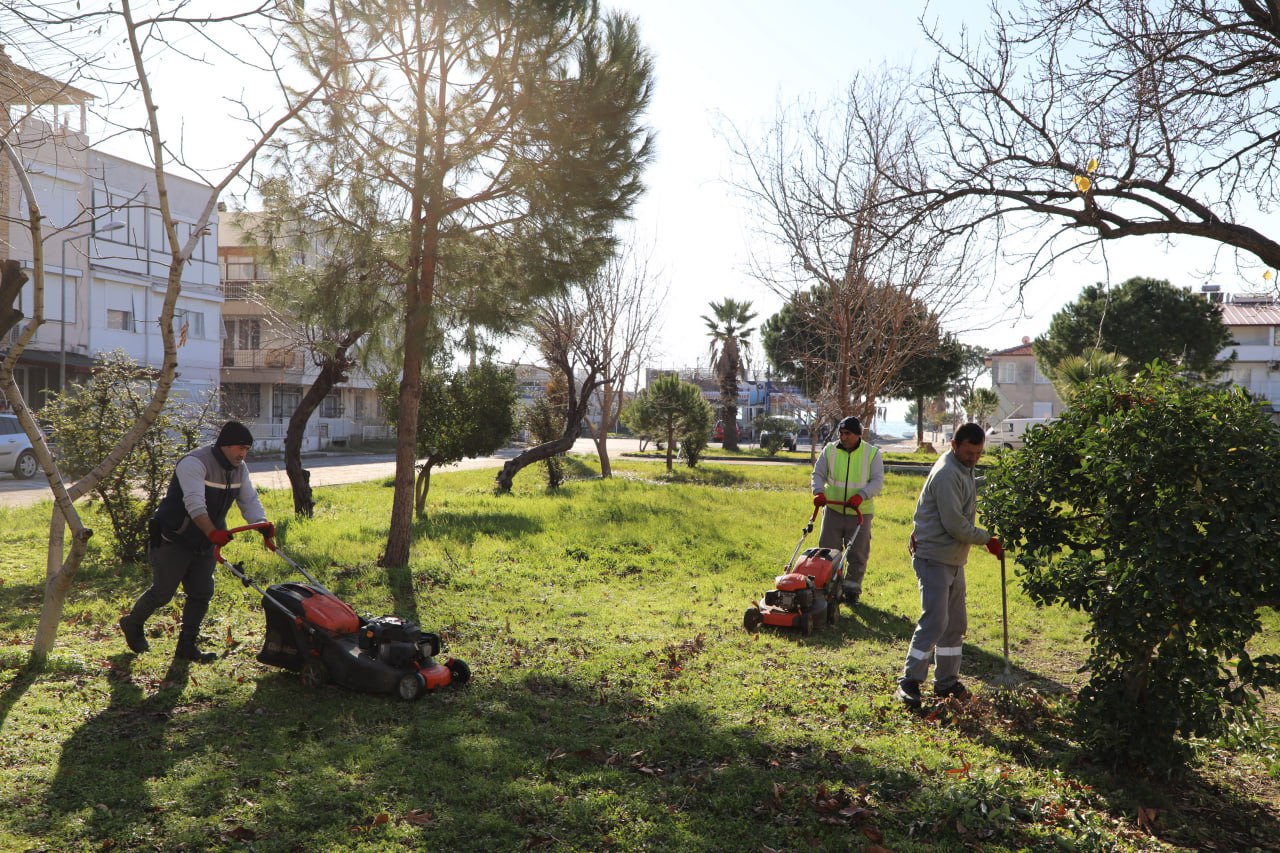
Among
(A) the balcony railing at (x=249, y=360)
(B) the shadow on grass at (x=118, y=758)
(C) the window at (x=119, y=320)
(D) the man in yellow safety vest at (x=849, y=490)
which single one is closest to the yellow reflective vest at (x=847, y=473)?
(D) the man in yellow safety vest at (x=849, y=490)

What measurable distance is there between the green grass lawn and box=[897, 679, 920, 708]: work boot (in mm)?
139

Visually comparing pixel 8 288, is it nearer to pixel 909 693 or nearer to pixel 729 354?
pixel 909 693

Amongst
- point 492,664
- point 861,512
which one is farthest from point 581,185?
point 492,664

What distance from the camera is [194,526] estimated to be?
5.64m

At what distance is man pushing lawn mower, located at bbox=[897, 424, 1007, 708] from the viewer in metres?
5.41

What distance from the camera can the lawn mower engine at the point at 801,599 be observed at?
7184 mm

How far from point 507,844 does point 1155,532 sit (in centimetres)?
313

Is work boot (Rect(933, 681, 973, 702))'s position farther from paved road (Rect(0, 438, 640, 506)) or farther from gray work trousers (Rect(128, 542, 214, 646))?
paved road (Rect(0, 438, 640, 506))

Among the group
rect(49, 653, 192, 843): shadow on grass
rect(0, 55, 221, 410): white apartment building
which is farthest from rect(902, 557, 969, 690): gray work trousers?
rect(0, 55, 221, 410): white apartment building

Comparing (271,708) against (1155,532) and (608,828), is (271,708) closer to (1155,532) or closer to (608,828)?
(608,828)

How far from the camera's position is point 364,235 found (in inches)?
346

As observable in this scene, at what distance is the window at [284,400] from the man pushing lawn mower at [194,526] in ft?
125

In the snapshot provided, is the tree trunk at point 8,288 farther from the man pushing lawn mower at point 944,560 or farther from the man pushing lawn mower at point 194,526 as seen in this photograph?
the man pushing lawn mower at point 944,560

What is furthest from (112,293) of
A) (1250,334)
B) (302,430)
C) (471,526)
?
(1250,334)
